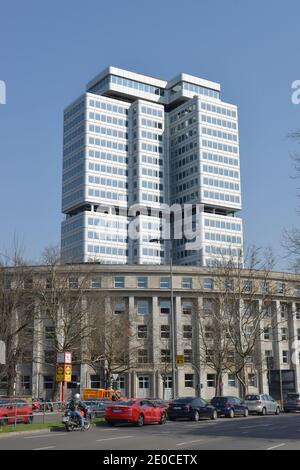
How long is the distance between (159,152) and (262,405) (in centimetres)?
11184

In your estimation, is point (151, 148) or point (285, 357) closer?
point (285, 357)

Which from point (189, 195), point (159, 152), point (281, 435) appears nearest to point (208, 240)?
point (189, 195)

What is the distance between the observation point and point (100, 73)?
155 metres

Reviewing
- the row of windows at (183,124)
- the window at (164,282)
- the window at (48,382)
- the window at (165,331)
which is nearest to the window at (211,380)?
the window at (165,331)

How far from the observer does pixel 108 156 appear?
14312 centimetres

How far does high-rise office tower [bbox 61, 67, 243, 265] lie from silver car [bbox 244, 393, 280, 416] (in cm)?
9002

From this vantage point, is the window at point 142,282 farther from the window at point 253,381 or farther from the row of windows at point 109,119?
the row of windows at point 109,119

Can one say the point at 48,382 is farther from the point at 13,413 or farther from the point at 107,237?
the point at 107,237

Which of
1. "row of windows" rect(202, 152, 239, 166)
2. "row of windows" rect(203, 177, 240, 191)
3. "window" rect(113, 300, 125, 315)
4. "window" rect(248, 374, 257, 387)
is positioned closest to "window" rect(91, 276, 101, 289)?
"window" rect(113, 300, 125, 315)

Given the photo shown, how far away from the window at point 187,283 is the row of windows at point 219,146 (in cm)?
6880

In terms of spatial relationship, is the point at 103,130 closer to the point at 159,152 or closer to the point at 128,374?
the point at 159,152

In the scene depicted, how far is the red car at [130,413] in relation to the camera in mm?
29036

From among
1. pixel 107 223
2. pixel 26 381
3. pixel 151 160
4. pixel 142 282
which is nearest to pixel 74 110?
pixel 151 160

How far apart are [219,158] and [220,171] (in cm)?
323
